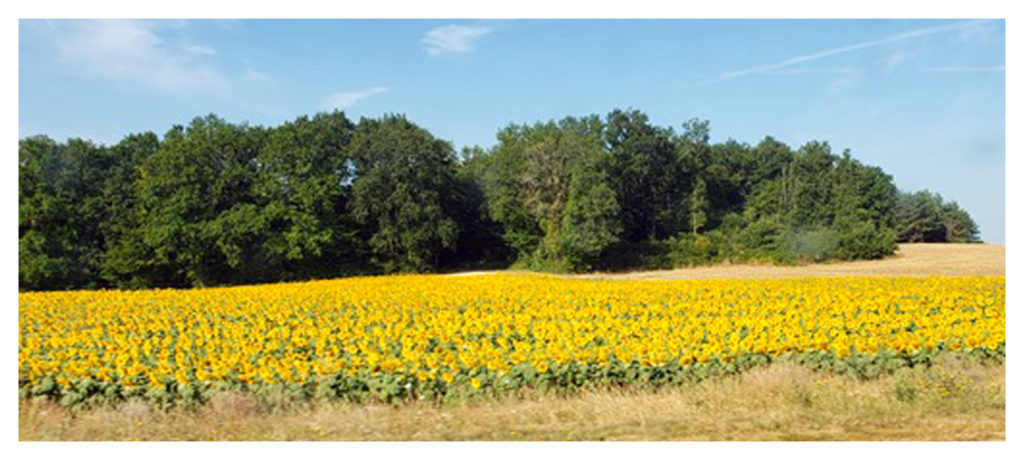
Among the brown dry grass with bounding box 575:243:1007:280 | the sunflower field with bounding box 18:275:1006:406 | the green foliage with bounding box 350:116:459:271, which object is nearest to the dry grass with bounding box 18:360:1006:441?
the sunflower field with bounding box 18:275:1006:406

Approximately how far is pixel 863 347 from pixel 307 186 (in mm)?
28951

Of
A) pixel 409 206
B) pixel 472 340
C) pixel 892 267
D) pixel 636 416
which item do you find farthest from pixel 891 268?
pixel 636 416

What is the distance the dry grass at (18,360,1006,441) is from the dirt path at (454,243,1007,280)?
20.0 m

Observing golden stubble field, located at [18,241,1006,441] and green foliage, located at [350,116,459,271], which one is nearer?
golden stubble field, located at [18,241,1006,441]

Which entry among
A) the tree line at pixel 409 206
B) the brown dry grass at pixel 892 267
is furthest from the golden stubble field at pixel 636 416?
the tree line at pixel 409 206

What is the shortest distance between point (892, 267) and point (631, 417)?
27.3m

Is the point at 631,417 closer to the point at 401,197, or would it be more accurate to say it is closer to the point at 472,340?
the point at 472,340

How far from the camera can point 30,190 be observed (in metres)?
27.4

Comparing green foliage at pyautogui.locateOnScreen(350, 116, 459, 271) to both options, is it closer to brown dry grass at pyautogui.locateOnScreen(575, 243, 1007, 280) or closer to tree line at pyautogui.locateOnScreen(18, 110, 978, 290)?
tree line at pyautogui.locateOnScreen(18, 110, 978, 290)

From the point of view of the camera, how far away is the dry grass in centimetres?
669

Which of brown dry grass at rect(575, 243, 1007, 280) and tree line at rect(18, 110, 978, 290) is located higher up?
tree line at rect(18, 110, 978, 290)

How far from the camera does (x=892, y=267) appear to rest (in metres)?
31.1
